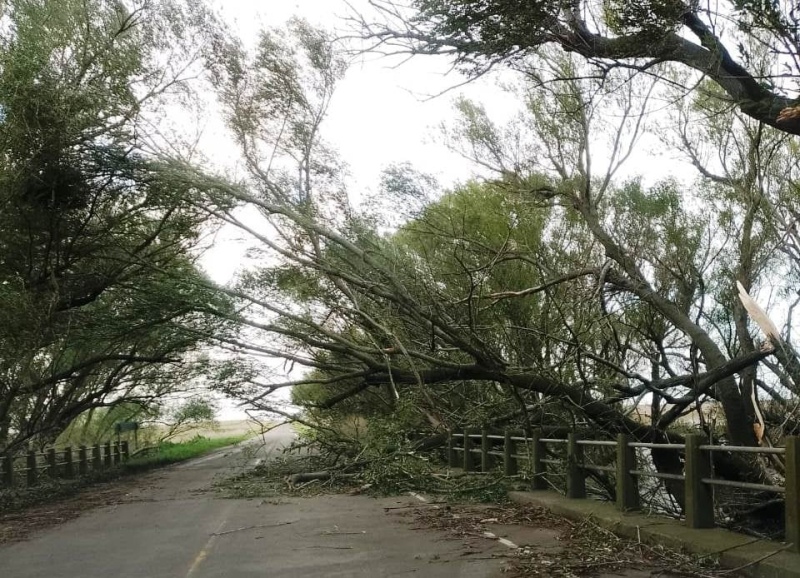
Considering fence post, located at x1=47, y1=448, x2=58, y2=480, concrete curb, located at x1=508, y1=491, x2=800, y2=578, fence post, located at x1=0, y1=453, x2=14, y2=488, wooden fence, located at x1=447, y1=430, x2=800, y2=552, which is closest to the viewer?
concrete curb, located at x1=508, y1=491, x2=800, y2=578

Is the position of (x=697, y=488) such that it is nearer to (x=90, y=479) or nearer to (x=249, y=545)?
(x=249, y=545)

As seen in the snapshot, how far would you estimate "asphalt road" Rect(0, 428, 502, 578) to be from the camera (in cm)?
871

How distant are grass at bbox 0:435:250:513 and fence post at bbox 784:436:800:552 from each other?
49.3 feet

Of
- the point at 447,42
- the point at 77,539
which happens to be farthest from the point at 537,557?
the point at 77,539

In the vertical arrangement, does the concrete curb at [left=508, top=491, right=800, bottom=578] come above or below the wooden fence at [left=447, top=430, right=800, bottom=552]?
below

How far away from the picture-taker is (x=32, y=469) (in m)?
21.6

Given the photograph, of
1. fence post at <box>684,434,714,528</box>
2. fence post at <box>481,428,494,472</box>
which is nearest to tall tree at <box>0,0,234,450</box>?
fence post at <box>481,428,494,472</box>

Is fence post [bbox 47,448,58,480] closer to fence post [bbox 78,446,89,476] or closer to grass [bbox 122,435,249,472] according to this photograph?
fence post [bbox 78,446,89,476]

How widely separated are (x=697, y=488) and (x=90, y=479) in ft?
67.3

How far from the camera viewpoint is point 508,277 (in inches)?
878

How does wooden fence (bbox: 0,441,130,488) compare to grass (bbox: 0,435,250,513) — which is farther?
wooden fence (bbox: 0,441,130,488)

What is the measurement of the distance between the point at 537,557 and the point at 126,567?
15.3 feet

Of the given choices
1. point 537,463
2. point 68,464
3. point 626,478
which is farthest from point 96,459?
point 626,478

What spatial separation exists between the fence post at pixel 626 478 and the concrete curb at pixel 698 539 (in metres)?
0.16
